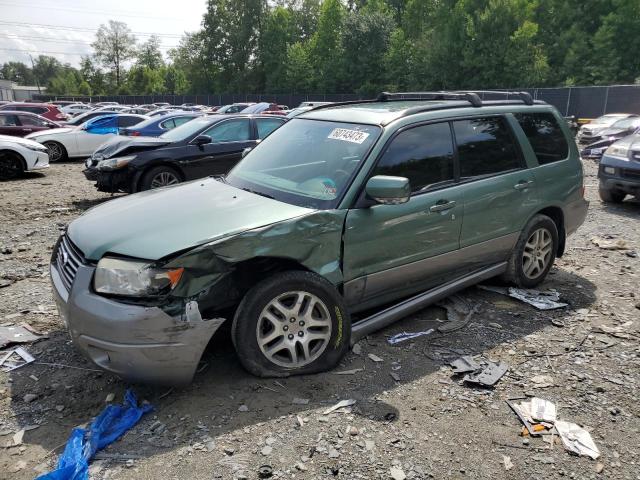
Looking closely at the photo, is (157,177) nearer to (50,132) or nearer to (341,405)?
(341,405)

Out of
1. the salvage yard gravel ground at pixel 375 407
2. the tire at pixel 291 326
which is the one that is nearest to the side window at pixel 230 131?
the salvage yard gravel ground at pixel 375 407

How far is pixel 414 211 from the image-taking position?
3.88 m

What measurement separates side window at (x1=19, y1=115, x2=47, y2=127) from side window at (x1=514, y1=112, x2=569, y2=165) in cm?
1587

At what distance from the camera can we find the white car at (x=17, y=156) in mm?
11883

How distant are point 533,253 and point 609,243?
260 cm

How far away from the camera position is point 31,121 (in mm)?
16156

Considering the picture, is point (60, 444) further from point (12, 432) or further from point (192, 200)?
point (192, 200)

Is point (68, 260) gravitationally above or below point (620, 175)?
above

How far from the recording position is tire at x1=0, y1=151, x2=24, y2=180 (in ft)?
39.1

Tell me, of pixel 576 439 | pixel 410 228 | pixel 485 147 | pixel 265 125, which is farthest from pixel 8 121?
pixel 576 439

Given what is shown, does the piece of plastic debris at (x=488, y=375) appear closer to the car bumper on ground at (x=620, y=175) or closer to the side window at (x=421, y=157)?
the side window at (x=421, y=157)

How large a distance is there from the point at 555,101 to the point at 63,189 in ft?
102

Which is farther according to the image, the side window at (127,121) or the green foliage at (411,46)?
the green foliage at (411,46)

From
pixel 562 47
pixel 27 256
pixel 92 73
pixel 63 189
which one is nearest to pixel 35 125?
pixel 63 189
